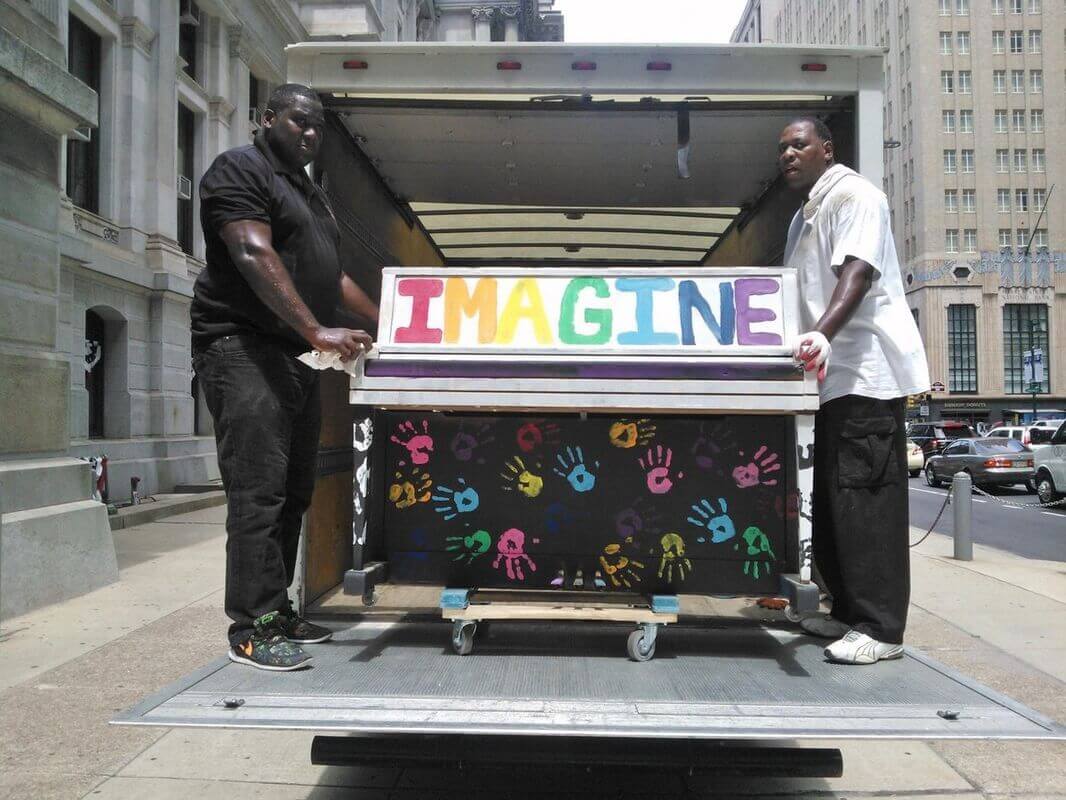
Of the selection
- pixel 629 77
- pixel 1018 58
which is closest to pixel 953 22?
pixel 1018 58

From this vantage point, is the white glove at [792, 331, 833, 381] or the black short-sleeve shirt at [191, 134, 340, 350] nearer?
the white glove at [792, 331, 833, 381]

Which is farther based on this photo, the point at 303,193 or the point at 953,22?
the point at 953,22

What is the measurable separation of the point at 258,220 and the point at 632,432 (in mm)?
1645

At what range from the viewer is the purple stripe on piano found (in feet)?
9.25

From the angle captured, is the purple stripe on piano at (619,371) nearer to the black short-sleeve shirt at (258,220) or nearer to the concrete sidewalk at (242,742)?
the black short-sleeve shirt at (258,220)

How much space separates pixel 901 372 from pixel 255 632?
2.46 metres

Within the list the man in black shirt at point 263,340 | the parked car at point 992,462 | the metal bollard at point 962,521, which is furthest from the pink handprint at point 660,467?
the parked car at point 992,462

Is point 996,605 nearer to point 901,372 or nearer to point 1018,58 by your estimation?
point 901,372

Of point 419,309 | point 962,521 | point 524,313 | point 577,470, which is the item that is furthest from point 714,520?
point 962,521

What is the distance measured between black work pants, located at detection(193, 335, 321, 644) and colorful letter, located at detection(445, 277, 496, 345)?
1.92ft

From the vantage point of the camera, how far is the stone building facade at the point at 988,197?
6084cm

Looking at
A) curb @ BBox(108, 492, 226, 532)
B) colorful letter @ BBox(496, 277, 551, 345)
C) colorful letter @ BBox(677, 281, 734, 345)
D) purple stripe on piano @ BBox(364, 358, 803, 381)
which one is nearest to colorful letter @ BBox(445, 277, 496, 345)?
colorful letter @ BBox(496, 277, 551, 345)

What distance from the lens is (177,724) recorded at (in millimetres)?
2365

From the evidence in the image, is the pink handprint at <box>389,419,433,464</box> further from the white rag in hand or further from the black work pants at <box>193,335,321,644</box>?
the white rag in hand
